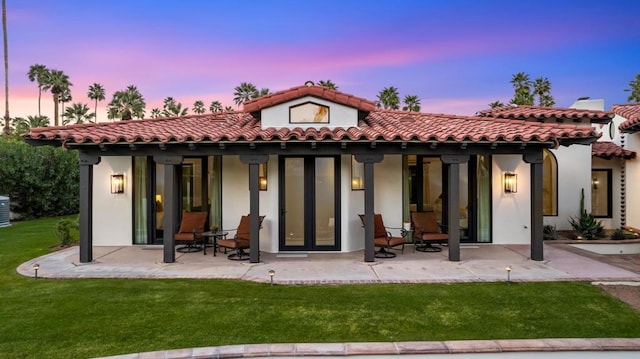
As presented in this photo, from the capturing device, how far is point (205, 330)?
532cm

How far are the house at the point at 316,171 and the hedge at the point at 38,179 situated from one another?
39.2 ft

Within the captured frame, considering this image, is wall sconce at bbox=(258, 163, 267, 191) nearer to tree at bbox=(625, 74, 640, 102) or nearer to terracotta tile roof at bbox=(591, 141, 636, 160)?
terracotta tile roof at bbox=(591, 141, 636, 160)

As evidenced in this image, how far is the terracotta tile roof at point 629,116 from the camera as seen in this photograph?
12997 mm

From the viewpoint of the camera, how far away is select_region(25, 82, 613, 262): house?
9.19 meters

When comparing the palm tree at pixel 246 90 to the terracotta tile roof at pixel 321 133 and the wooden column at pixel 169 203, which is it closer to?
the terracotta tile roof at pixel 321 133

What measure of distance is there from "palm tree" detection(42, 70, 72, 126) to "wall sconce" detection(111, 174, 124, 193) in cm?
4674

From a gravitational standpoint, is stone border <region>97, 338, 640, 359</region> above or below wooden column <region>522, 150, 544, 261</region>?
below

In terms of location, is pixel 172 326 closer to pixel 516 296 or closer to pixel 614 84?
pixel 516 296

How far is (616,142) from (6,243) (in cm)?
2266

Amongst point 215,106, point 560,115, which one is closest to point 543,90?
point 560,115

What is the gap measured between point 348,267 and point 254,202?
272 centimetres

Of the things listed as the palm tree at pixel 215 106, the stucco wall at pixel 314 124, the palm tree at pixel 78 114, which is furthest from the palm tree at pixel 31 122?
the stucco wall at pixel 314 124

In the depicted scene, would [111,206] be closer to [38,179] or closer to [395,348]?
[395,348]

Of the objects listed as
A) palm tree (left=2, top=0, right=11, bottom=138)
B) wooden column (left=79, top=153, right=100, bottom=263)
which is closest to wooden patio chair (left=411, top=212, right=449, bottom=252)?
wooden column (left=79, top=153, right=100, bottom=263)
